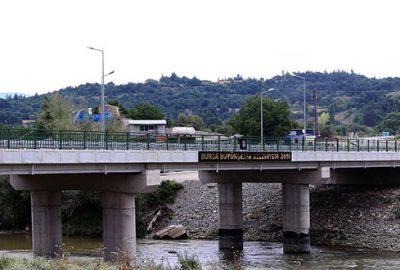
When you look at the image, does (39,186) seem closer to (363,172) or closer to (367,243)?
(367,243)

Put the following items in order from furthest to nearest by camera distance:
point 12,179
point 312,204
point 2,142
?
point 312,204
point 12,179
point 2,142

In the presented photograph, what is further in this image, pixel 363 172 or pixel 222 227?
pixel 363 172

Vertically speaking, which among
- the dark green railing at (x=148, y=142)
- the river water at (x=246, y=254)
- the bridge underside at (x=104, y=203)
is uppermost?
the dark green railing at (x=148, y=142)

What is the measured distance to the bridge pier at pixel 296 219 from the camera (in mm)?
61156

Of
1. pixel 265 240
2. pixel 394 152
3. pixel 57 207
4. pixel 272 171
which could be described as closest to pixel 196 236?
pixel 265 240

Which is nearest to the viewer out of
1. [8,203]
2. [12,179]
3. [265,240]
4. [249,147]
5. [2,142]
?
[2,142]

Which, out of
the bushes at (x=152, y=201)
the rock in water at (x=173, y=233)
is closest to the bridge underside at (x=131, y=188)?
the rock in water at (x=173, y=233)

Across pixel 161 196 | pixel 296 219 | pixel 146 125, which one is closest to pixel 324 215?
pixel 296 219

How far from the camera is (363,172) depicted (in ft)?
254

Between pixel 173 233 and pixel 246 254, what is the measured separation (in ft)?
43.0

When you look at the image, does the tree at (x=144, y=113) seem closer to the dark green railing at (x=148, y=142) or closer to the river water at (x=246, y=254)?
the river water at (x=246, y=254)

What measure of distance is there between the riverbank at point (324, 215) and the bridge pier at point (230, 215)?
5650 mm

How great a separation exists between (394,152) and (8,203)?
36.4m

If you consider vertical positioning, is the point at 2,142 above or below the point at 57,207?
above
